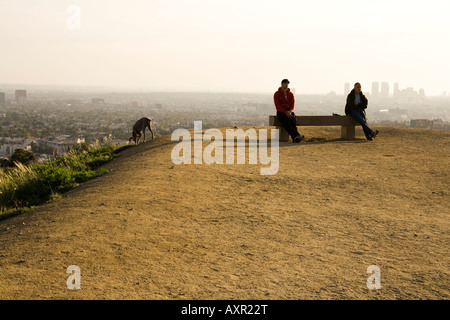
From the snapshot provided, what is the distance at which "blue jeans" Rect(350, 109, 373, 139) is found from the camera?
41.0 ft

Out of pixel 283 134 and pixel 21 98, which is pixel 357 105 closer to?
pixel 283 134

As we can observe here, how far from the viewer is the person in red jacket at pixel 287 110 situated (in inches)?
472

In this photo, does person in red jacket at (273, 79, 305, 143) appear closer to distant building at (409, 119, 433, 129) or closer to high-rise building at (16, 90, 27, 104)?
distant building at (409, 119, 433, 129)

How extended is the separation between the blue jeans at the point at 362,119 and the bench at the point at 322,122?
149mm

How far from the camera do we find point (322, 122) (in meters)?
12.6

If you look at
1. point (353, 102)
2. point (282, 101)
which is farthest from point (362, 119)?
point (282, 101)

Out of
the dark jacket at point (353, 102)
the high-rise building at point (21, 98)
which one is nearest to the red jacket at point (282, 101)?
the dark jacket at point (353, 102)

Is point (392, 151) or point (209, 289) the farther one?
point (392, 151)

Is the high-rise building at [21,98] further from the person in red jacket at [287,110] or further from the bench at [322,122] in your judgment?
the person in red jacket at [287,110]

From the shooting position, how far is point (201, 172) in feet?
27.5
